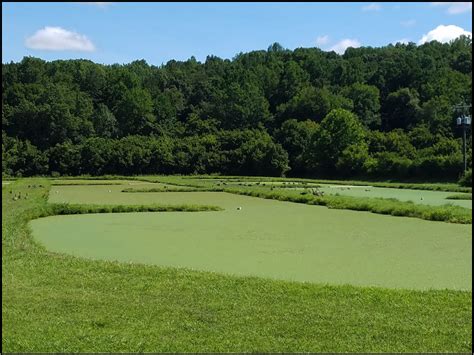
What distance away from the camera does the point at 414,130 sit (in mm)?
43656

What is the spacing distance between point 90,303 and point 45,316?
1.94ft

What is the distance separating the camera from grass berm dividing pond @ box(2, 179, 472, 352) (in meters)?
4.90

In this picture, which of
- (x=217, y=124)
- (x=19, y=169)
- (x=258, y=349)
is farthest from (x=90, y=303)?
(x=217, y=124)

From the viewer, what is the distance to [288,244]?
36.0 ft

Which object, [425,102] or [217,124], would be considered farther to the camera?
[217,124]

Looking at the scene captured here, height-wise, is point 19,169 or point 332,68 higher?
point 332,68

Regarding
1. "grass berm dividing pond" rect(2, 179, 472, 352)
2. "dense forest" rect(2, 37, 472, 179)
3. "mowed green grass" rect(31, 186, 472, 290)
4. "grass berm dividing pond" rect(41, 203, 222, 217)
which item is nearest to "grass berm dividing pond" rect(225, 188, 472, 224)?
"mowed green grass" rect(31, 186, 472, 290)

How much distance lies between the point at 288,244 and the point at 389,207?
6.55m

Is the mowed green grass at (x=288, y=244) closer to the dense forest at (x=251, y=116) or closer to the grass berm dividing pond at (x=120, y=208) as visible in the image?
the grass berm dividing pond at (x=120, y=208)

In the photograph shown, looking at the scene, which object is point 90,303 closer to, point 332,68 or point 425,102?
point 425,102

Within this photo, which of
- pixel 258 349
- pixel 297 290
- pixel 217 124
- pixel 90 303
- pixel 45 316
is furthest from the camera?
pixel 217 124

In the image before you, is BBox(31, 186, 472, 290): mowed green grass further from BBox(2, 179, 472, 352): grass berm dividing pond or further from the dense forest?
the dense forest

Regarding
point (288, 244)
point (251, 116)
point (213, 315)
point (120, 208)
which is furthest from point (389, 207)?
point (251, 116)

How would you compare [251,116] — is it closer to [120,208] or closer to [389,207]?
[120,208]
